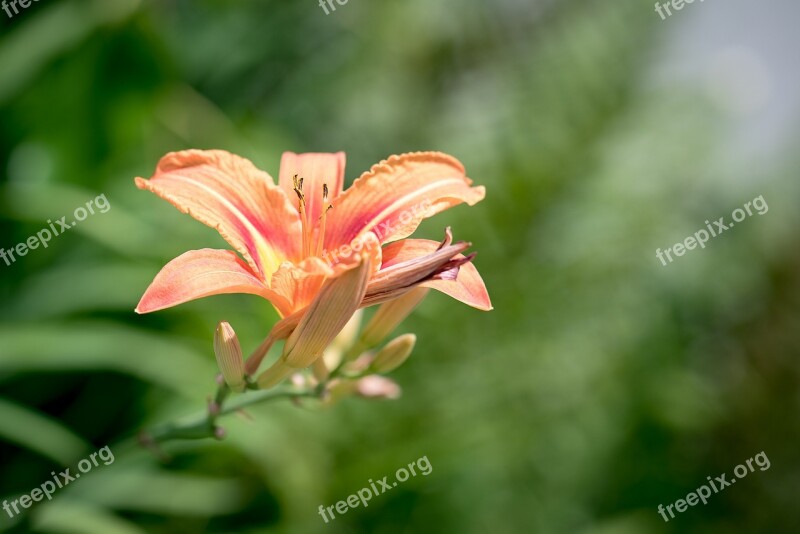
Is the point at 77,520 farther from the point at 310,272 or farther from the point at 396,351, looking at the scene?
the point at 310,272

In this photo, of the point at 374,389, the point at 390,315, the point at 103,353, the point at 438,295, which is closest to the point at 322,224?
the point at 390,315

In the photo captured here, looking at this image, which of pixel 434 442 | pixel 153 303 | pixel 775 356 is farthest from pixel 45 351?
pixel 775 356

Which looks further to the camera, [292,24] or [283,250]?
[292,24]

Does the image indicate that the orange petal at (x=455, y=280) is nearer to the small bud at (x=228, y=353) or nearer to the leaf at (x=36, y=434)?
the small bud at (x=228, y=353)

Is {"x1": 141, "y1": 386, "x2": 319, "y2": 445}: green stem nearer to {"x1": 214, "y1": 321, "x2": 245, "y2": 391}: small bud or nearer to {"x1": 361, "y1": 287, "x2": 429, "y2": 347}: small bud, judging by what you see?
{"x1": 214, "y1": 321, "x2": 245, "y2": 391}: small bud

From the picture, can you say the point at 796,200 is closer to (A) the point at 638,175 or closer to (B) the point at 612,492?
(A) the point at 638,175

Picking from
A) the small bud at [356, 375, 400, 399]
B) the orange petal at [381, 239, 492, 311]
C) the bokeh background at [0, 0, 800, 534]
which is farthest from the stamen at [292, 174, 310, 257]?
the bokeh background at [0, 0, 800, 534]
